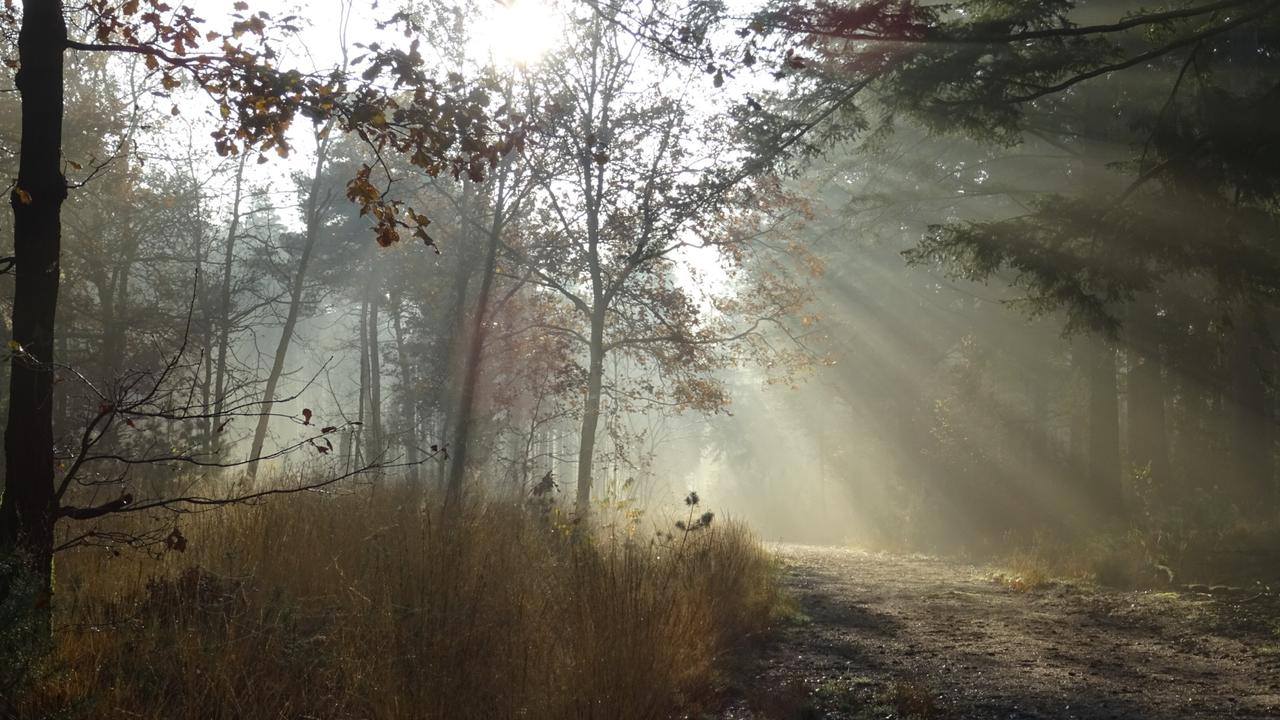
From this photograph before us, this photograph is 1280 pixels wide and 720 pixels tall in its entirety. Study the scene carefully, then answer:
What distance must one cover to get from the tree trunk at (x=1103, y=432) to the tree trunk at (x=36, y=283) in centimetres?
1762

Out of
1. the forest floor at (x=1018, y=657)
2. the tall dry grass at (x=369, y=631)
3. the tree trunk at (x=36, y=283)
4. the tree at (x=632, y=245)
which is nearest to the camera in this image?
the tall dry grass at (x=369, y=631)

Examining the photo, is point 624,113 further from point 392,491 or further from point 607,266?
point 392,491

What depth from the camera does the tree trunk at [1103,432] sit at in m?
16.9

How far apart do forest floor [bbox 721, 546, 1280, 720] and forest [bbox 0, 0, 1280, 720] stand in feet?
0.17

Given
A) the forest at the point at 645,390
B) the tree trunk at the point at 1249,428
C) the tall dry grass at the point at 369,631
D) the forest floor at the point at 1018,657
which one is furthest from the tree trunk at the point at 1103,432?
the tall dry grass at the point at 369,631

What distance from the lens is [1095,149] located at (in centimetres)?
1662

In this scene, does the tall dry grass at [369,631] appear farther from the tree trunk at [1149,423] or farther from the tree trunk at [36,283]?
the tree trunk at [1149,423]

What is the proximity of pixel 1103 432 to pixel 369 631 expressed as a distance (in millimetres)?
17483

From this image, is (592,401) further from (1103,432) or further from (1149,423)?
Result: (1149,423)

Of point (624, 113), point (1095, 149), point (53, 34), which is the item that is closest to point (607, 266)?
point (624, 113)

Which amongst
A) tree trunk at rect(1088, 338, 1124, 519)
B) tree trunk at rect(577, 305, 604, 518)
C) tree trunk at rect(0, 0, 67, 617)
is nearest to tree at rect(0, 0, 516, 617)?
tree trunk at rect(0, 0, 67, 617)

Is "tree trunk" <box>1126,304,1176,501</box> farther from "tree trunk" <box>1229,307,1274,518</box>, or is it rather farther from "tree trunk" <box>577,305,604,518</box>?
"tree trunk" <box>577,305,604,518</box>

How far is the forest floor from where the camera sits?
4.78 meters

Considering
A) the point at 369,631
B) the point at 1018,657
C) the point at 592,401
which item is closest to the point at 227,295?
the point at 592,401
